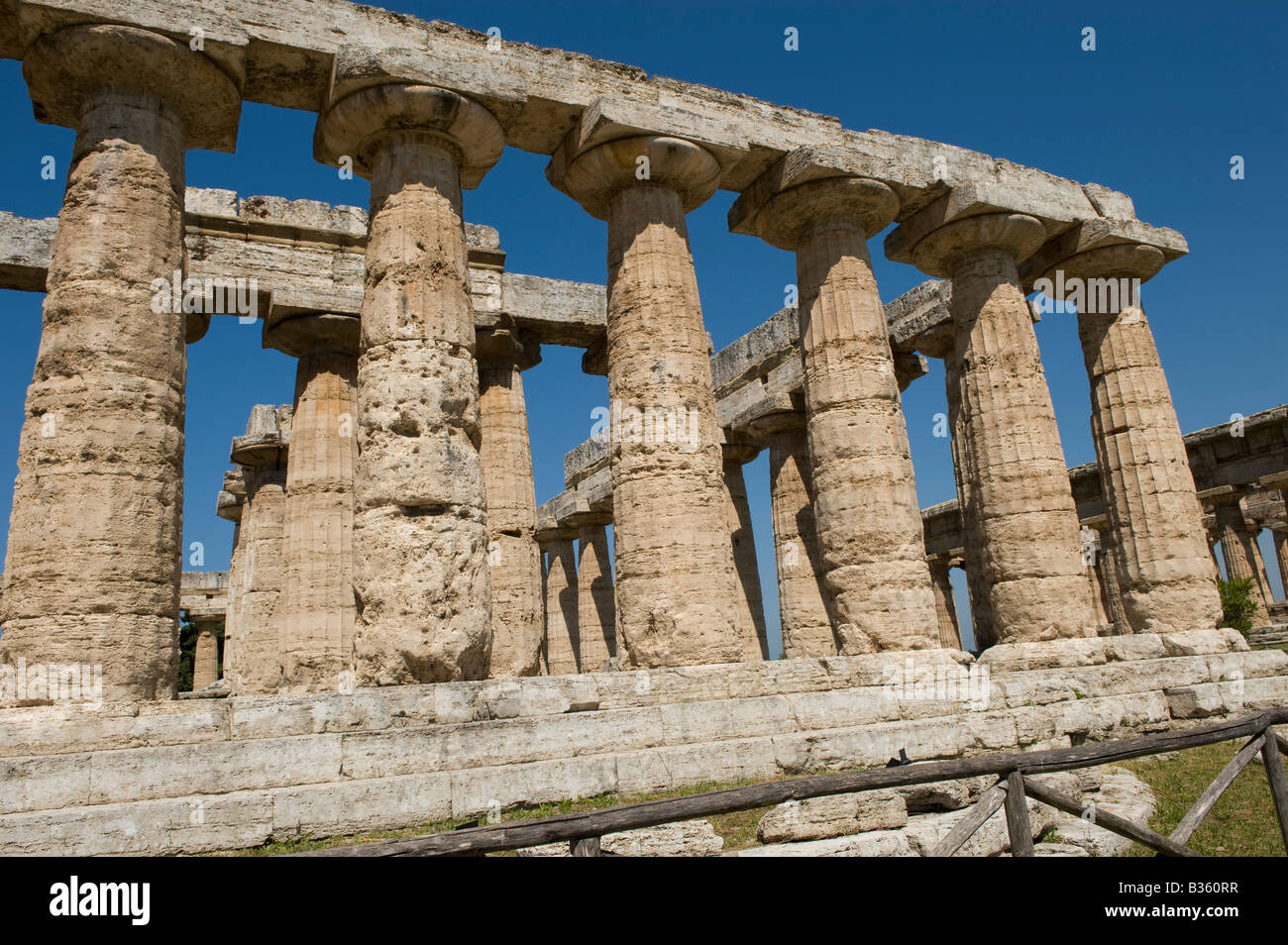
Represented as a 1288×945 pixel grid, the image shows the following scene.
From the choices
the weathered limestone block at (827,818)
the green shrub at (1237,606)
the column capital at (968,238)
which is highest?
the column capital at (968,238)

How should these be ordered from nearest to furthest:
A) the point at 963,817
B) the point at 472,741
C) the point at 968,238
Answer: the point at 963,817
the point at 472,741
the point at 968,238

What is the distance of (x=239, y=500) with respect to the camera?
25406 millimetres

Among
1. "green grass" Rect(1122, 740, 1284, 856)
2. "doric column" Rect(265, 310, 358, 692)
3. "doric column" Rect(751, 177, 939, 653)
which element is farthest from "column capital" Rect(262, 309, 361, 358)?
"green grass" Rect(1122, 740, 1284, 856)

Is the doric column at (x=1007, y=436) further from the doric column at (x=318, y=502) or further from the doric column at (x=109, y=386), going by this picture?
the doric column at (x=109, y=386)

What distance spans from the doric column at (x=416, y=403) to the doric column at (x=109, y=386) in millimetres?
1863

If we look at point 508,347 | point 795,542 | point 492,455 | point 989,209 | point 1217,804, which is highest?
point 989,209

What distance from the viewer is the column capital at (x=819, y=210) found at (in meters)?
14.0

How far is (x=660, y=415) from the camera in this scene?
39.3 ft

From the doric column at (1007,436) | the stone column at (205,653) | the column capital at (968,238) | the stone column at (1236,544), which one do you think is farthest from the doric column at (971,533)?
the stone column at (205,653)

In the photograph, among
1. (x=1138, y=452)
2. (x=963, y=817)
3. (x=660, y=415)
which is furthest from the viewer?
(x=1138, y=452)

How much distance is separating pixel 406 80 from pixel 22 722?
7.89 meters

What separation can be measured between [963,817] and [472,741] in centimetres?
480

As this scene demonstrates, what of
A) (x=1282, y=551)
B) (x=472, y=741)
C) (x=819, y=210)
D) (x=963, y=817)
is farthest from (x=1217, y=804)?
(x=1282, y=551)

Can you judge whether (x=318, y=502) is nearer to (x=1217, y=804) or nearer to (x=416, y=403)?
(x=416, y=403)
